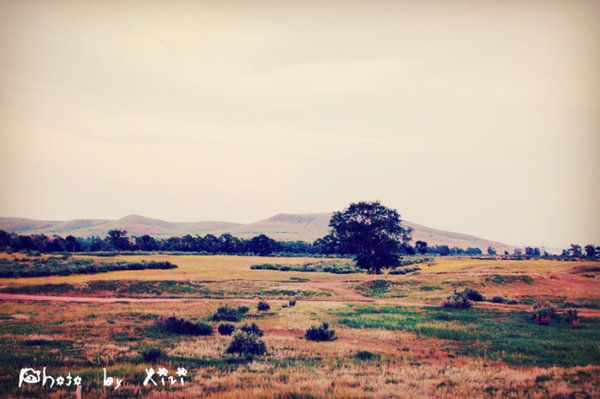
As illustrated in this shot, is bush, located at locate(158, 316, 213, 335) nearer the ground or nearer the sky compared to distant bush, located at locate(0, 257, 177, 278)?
nearer the sky

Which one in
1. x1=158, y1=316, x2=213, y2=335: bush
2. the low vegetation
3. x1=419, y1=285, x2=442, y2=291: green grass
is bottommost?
x1=419, y1=285, x2=442, y2=291: green grass

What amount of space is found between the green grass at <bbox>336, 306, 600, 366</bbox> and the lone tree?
2698cm

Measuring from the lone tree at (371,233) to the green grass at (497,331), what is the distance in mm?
26977

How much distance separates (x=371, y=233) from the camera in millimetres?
57781

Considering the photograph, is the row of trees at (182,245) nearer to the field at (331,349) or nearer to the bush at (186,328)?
the field at (331,349)

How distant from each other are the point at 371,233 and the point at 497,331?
36.4 m

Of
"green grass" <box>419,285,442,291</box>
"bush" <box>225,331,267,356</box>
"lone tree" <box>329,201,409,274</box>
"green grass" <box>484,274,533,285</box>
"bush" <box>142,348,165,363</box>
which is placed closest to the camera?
"bush" <box>142,348,165,363</box>

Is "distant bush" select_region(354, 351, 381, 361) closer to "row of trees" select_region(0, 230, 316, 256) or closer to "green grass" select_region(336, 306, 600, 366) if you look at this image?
"green grass" select_region(336, 306, 600, 366)

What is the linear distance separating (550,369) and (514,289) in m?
28.7

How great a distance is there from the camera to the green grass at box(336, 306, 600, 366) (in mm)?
16250

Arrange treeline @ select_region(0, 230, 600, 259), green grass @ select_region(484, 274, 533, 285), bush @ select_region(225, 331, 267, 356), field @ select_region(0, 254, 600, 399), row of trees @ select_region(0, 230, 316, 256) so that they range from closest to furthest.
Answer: field @ select_region(0, 254, 600, 399) < bush @ select_region(225, 331, 267, 356) < green grass @ select_region(484, 274, 533, 285) < treeline @ select_region(0, 230, 600, 259) < row of trees @ select_region(0, 230, 316, 256)

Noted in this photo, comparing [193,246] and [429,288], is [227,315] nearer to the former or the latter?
[429,288]

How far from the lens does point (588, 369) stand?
1365 cm

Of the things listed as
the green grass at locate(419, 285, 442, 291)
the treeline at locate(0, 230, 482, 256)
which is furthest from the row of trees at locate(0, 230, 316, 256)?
the green grass at locate(419, 285, 442, 291)
